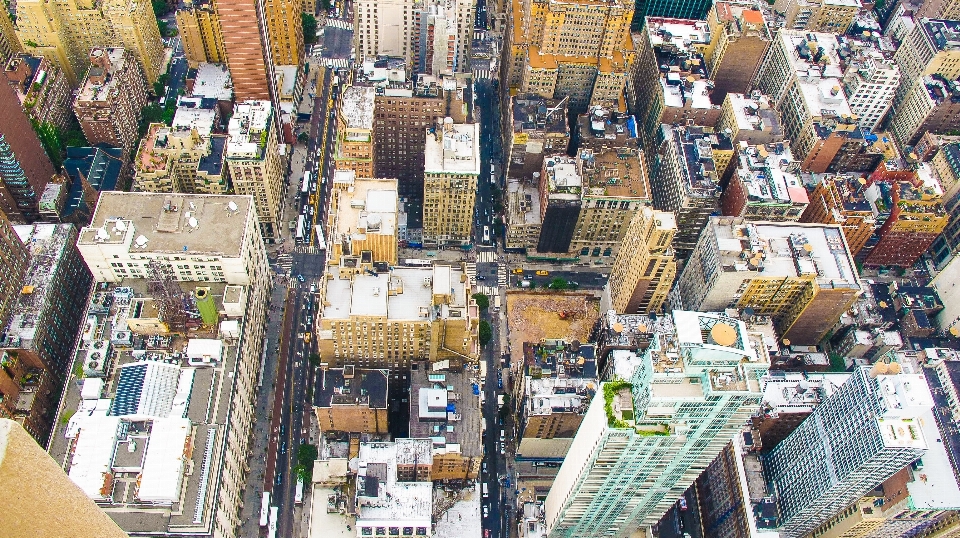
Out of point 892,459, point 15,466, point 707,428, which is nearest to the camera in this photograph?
point 15,466

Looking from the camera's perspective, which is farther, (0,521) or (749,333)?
(749,333)

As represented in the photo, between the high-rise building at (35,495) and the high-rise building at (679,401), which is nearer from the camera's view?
the high-rise building at (35,495)

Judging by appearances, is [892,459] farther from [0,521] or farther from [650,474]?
[0,521]

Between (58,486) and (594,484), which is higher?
(594,484)

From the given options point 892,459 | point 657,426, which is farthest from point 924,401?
point 657,426

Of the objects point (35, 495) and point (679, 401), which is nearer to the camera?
point (35, 495)

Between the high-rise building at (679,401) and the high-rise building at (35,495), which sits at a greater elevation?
the high-rise building at (679,401)

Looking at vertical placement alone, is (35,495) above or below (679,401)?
below

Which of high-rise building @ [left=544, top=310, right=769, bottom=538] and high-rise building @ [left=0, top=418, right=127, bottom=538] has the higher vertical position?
high-rise building @ [left=544, top=310, right=769, bottom=538]
